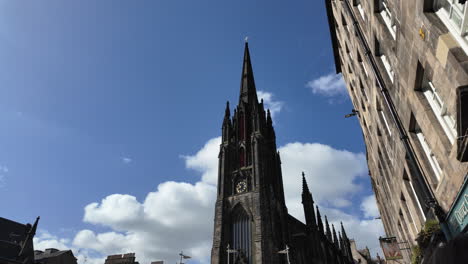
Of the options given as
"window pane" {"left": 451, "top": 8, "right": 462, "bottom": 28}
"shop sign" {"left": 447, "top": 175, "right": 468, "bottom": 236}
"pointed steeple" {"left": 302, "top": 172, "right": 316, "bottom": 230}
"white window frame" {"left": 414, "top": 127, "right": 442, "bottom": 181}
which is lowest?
"shop sign" {"left": 447, "top": 175, "right": 468, "bottom": 236}

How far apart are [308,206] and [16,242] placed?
52.5 metres

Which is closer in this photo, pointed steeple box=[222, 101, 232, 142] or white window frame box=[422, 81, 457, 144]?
white window frame box=[422, 81, 457, 144]

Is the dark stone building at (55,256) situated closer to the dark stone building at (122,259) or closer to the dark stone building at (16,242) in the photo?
the dark stone building at (16,242)

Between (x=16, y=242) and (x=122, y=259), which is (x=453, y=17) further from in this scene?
(x=122, y=259)

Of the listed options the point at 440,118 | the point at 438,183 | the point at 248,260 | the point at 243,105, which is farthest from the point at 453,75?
the point at 243,105

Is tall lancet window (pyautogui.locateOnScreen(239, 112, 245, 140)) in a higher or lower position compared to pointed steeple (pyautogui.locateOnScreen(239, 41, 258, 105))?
lower

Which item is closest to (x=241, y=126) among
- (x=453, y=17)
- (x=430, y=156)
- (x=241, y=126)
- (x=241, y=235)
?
(x=241, y=126)

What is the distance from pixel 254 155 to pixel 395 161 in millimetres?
32143

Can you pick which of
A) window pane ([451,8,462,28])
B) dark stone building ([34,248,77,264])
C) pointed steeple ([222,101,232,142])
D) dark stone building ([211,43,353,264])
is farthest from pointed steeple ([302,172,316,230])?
dark stone building ([34,248,77,264])

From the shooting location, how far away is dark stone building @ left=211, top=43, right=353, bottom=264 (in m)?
37.3

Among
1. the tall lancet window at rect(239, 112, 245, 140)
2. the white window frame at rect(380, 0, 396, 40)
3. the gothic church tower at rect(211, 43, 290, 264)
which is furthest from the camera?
the tall lancet window at rect(239, 112, 245, 140)

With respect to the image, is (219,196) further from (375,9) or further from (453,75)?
(453,75)

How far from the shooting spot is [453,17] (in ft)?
22.3

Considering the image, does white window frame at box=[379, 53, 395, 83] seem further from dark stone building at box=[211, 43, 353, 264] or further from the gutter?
dark stone building at box=[211, 43, 353, 264]
